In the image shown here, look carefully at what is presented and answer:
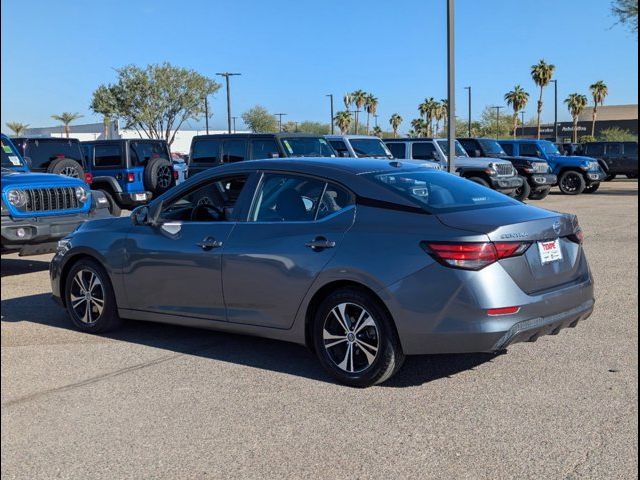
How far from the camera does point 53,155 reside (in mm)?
15258

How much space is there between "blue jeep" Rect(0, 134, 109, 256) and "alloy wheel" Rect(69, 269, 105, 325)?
8.79 feet

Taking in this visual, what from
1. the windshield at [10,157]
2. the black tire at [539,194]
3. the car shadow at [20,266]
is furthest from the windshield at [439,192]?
the black tire at [539,194]

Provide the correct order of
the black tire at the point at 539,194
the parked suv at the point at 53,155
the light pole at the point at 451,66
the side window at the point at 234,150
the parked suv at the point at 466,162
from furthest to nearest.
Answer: the black tire at the point at 539,194 → the parked suv at the point at 466,162 → the side window at the point at 234,150 → the parked suv at the point at 53,155 → the light pole at the point at 451,66

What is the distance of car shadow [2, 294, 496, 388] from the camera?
211 inches

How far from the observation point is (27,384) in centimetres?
512

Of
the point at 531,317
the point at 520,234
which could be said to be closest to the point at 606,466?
the point at 531,317

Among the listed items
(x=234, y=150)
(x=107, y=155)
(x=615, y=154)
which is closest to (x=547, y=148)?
(x=615, y=154)

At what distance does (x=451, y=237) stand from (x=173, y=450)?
2100mm

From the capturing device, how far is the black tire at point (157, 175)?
17031mm

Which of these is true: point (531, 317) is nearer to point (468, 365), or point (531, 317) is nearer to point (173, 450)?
point (468, 365)

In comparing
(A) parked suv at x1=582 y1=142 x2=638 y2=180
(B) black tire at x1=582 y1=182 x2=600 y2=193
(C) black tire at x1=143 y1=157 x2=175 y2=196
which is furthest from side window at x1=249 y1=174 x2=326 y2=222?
(A) parked suv at x1=582 y1=142 x2=638 y2=180

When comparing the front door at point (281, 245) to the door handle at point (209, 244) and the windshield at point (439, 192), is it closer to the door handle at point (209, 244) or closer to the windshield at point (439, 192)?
the door handle at point (209, 244)

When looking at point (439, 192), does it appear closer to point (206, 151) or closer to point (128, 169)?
point (206, 151)

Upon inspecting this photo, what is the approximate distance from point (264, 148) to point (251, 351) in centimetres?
954
